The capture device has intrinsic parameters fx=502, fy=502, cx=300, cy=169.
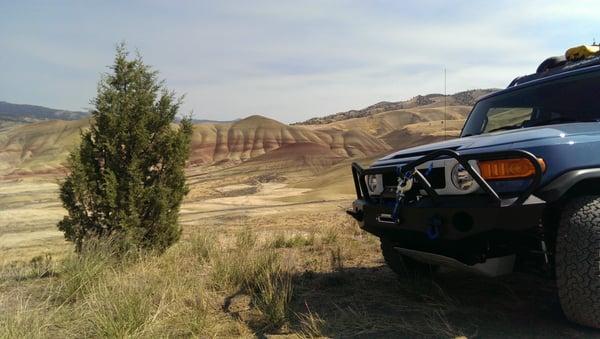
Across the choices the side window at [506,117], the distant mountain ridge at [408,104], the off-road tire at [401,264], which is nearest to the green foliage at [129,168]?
the off-road tire at [401,264]

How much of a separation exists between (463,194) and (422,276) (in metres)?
1.69

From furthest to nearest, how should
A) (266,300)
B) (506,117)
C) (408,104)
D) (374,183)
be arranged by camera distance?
(408,104) → (506,117) → (374,183) → (266,300)

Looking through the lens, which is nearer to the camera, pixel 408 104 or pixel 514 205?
pixel 514 205

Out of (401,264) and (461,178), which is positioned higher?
(461,178)

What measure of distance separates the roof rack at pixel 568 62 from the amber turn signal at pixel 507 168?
6.35ft

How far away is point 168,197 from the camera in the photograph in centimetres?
869

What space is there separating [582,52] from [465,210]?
302 centimetres

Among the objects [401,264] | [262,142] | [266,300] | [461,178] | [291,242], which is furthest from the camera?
[262,142]

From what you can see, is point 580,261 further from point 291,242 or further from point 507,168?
point 291,242

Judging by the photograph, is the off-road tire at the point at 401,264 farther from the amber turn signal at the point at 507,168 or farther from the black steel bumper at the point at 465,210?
the amber turn signal at the point at 507,168

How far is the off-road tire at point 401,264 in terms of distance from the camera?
4969 millimetres

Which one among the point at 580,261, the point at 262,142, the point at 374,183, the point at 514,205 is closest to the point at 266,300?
the point at 374,183

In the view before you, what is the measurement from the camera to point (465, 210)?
3.35m

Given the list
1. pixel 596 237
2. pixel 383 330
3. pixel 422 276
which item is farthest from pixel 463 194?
pixel 422 276
